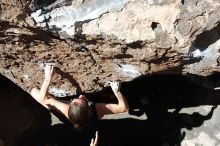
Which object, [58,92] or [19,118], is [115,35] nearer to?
[58,92]

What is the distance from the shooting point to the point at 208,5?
2508mm

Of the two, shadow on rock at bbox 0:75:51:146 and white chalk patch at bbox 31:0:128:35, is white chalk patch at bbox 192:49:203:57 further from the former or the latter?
shadow on rock at bbox 0:75:51:146

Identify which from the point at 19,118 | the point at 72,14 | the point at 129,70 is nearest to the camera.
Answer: the point at 72,14

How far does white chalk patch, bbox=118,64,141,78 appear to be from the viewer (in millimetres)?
3031

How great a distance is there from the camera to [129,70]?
307cm

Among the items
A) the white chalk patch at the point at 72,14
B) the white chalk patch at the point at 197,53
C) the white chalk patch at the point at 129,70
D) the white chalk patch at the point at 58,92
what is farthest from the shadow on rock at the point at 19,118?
the white chalk patch at the point at 197,53

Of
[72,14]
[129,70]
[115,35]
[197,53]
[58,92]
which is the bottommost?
[58,92]

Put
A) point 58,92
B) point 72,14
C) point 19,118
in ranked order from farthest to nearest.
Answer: point 19,118, point 58,92, point 72,14

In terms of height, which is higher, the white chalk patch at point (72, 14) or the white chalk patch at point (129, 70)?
the white chalk patch at point (72, 14)

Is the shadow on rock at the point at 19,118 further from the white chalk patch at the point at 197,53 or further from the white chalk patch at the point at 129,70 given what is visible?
the white chalk patch at the point at 197,53

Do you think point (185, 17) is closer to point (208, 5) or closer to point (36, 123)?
point (208, 5)

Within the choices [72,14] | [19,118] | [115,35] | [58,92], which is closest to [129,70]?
[115,35]

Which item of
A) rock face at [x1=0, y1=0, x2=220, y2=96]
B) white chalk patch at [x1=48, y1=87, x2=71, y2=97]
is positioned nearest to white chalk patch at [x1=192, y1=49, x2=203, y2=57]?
rock face at [x1=0, y1=0, x2=220, y2=96]

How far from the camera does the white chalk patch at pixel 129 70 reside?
3.03 m
